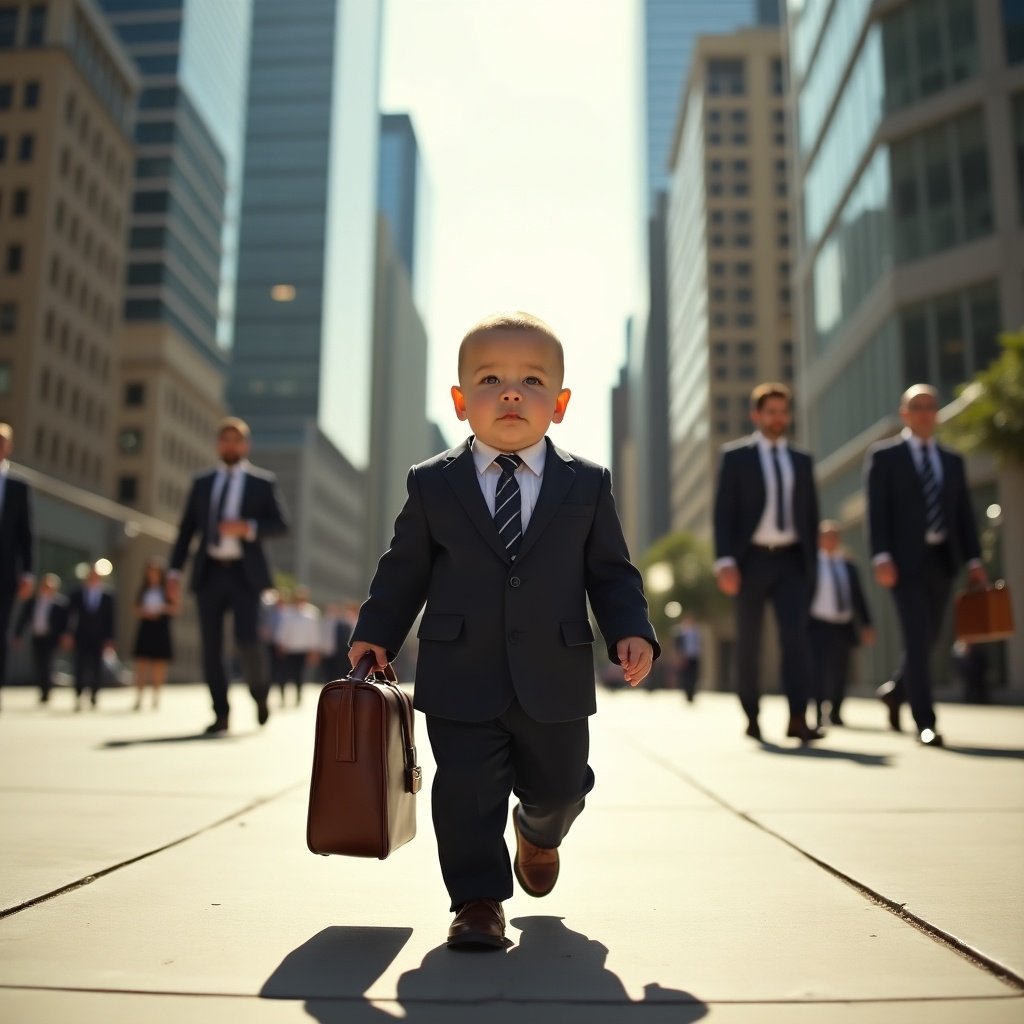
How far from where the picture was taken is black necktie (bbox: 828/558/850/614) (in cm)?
1127

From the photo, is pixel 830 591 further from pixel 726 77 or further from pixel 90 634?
pixel 726 77

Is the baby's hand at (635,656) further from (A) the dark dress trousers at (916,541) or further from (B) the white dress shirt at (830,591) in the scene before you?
(B) the white dress shirt at (830,591)

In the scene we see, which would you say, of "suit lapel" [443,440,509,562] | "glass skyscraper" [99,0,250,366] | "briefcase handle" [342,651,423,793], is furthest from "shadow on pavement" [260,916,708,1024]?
"glass skyscraper" [99,0,250,366]

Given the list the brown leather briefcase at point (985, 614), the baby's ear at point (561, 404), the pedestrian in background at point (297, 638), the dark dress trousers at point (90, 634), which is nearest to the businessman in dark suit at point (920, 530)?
the brown leather briefcase at point (985, 614)

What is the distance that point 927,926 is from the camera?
2357mm

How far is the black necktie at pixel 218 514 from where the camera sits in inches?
328

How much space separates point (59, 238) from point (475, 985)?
6297cm

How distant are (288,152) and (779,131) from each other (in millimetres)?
62365

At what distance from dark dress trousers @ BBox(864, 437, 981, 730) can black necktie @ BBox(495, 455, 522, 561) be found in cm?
493

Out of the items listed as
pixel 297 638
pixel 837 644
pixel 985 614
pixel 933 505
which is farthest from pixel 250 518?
pixel 297 638

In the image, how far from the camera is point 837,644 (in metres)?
11.4

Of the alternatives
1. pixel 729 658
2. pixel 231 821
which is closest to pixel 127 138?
pixel 729 658

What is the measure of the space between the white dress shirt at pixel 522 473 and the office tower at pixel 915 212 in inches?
841

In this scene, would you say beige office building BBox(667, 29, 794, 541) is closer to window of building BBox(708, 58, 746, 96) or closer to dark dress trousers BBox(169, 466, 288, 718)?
window of building BBox(708, 58, 746, 96)
